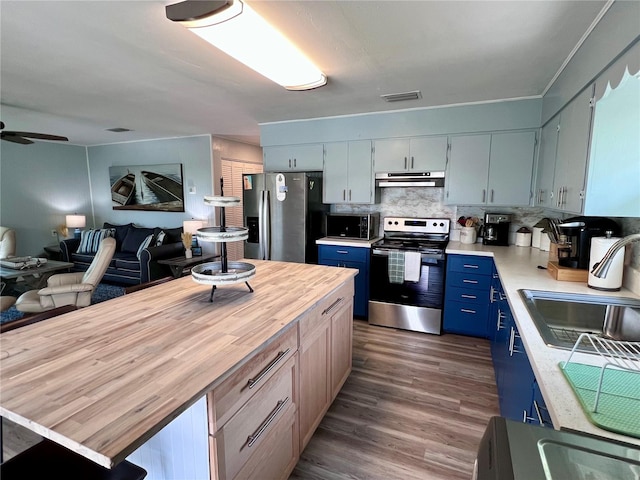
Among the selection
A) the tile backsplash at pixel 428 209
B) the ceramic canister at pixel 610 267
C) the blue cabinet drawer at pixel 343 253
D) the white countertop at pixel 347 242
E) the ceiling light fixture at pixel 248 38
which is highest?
the ceiling light fixture at pixel 248 38

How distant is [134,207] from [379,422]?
5890mm

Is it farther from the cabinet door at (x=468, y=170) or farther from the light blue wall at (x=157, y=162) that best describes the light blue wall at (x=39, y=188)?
the cabinet door at (x=468, y=170)

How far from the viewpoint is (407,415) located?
2.13 m

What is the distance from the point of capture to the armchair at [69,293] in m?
3.15

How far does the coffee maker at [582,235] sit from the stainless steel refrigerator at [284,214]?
2470mm

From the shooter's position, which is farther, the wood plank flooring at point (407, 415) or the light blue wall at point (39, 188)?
the light blue wall at point (39, 188)

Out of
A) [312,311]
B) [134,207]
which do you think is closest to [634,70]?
[312,311]

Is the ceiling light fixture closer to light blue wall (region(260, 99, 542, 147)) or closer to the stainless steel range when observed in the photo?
light blue wall (region(260, 99, 542, 147))

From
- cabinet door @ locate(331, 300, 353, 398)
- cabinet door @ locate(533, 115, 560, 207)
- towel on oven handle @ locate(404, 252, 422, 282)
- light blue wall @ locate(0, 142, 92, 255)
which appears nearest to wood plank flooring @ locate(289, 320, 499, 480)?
cabinet door @ locate(331, 300, 353, 398)

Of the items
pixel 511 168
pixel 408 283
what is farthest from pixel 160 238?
pixel 511 168

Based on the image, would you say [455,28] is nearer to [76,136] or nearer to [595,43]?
[595,43]

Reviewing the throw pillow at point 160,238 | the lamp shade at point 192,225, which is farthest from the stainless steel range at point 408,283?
the throw pillow at point 160,238

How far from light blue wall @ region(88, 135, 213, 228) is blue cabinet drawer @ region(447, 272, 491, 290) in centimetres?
→ 404

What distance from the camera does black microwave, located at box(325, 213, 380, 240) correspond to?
3697 millimetres
